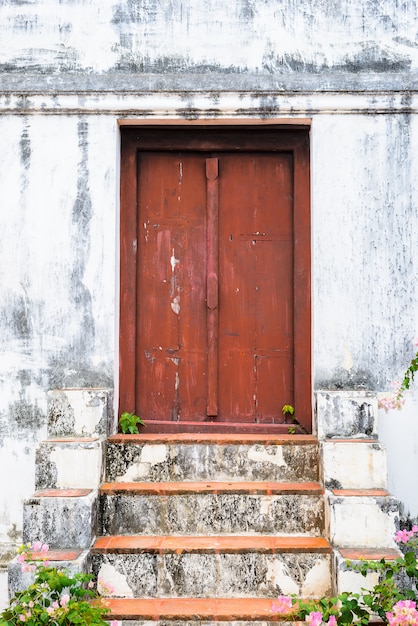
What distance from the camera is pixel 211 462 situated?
4953mm

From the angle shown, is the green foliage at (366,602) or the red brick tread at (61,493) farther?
the red brick tread at (61,493)

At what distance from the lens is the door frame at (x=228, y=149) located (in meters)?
5.46

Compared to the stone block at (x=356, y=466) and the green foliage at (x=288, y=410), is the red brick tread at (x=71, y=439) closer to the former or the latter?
the green foliage at (x=288, y=410)

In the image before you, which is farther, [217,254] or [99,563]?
[217,254]

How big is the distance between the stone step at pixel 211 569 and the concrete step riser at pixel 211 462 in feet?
2.03

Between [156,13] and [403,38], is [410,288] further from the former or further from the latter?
[156,13]

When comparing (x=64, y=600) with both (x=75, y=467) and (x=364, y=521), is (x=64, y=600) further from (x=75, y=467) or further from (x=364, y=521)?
(x=364, y=521)

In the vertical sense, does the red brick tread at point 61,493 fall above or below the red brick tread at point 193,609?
above

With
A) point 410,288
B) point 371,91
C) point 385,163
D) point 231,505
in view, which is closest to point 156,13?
point 371,91

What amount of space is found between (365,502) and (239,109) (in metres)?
2.95

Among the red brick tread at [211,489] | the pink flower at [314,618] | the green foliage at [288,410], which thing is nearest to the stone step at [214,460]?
the red brick tread at [211,489]

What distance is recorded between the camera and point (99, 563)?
14.4 feet

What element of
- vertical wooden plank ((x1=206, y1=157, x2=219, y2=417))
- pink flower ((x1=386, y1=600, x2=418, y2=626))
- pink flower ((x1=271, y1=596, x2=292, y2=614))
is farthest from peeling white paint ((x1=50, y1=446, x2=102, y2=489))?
pink flower ((x1=386, y1=600, x2=418, y2=626))

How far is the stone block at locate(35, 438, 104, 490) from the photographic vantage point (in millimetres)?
4660
